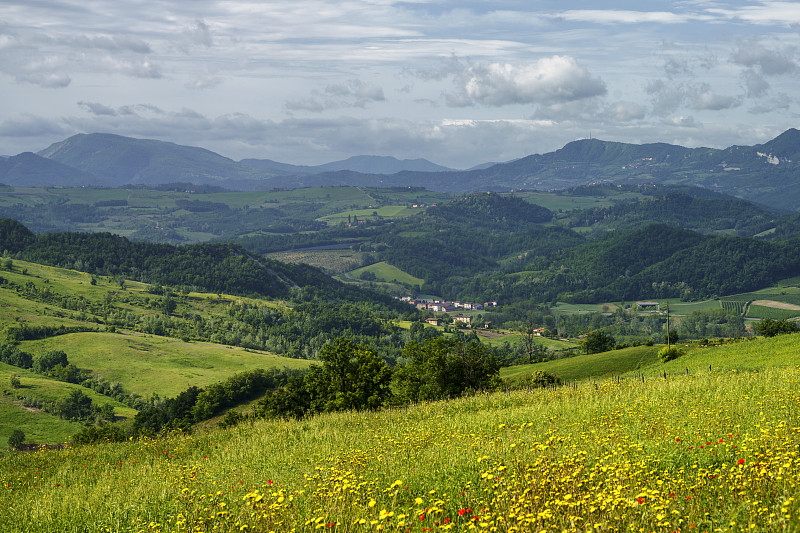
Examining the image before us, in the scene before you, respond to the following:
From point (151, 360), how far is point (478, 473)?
18284 centimetres

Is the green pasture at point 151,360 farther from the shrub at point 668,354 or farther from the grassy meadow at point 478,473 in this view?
the grassy meadow at point 478,473

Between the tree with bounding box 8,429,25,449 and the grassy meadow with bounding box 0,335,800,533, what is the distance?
300ft

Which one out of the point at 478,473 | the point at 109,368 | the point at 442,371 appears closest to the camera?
the point at 478,473

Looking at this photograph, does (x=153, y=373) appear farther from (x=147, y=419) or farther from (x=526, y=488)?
(x=526, y=488)

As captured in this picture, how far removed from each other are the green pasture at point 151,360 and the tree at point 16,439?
4443cm

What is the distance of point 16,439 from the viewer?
100875 millimetres

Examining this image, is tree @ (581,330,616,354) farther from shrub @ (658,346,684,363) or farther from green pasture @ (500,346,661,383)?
shrub @ (658,346,684,363)

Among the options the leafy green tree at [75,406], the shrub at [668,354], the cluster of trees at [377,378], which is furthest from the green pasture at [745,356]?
the leafy green tree at [75,406]

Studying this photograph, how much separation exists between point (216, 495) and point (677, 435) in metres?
12.0

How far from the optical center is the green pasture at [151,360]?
518 ft

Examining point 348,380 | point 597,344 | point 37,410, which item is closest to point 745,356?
point 348,380

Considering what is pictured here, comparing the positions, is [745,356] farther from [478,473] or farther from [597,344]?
[597,344]

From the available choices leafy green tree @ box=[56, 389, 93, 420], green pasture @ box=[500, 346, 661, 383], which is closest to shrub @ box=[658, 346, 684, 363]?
green pasture @ box=[500, 346, 661, 383]

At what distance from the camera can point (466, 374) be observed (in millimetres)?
56719
